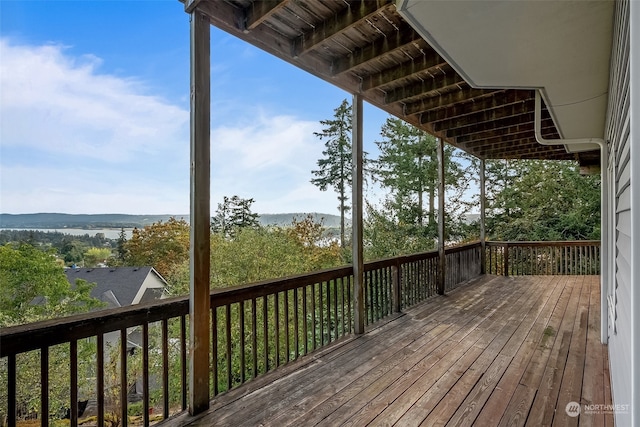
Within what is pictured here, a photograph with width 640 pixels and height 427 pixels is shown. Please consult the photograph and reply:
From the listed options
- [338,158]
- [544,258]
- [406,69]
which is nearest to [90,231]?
[406,69]

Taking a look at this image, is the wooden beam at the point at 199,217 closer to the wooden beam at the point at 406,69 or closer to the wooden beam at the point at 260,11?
the wooden beam at the point at 260,11

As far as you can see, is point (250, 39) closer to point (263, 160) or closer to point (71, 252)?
point (71, 252)

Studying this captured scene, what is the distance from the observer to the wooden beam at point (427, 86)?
357 centimetres

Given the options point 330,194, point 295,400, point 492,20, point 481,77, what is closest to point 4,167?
point 295,400

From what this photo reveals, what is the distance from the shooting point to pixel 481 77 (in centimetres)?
235

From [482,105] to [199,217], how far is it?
3.73 meters

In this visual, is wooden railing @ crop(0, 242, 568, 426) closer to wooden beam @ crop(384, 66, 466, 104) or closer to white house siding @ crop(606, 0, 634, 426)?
wooden beam @ crop(384, 66, 466, 104)

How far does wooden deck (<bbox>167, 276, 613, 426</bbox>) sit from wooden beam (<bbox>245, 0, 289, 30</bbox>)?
8.61 ft

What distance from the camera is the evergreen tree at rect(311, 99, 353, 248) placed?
14.8 m

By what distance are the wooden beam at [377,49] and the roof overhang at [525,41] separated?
0.70 meters

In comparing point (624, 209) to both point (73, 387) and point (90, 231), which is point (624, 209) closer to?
point (73, 387)

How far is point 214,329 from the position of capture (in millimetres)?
2508

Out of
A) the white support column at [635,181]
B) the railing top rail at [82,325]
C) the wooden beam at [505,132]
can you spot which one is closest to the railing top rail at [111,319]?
the railing top rail at [82,325]

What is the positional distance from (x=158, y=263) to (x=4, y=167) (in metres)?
6.43
